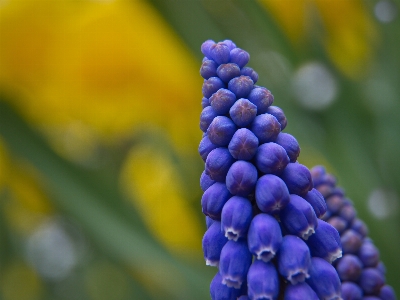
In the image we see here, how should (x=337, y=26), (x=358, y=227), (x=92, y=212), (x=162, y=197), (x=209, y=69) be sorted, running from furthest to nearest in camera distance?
(x=162, y=197)
(x=337, y=26)
(x=92, y=212)
(x=358, y=227)
(x=209, y=69)

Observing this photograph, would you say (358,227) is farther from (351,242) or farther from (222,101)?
(222,101)

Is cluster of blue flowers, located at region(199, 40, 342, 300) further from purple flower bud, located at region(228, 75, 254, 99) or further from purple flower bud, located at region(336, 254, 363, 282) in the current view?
purple flower bud, located at region(336, 254, 363, 282)

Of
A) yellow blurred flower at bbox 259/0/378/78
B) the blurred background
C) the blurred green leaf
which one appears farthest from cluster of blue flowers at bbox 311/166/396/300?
yellow blurred flower at bbox 259/0/378/78

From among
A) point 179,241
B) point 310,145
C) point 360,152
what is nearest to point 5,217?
point 179,241

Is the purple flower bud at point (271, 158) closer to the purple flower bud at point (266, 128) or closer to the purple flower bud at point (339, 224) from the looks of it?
the purple flower bud at point (266, 128)

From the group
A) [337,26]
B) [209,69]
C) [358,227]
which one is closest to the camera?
[209,69]

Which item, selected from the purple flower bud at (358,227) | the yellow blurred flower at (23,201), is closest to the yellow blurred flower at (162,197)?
the yellow blurred flower at (23,201)

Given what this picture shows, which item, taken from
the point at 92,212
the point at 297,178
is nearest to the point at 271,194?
the point at 297,178
